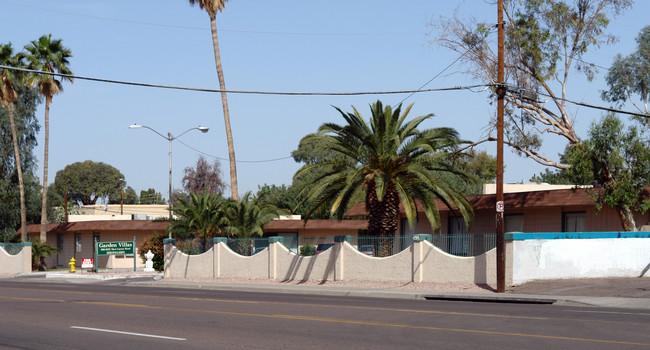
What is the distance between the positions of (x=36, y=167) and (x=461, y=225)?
42.5m

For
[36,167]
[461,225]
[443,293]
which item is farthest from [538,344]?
[36,167]

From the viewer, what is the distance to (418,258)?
29094mm

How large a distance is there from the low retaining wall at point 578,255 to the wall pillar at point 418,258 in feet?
12.0

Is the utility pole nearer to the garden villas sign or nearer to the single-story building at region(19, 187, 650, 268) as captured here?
the single-story building at region(19, 187, 650, 268)

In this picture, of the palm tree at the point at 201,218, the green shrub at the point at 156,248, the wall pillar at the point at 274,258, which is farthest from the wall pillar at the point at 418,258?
the green shrub at the point at 156,248

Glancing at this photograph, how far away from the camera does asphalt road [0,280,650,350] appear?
12.5 metres

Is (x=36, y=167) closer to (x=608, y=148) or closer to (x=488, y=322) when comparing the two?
(x=608, y=148)

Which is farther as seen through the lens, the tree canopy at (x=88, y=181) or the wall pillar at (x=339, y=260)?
the tree canopy at (x=88, y=181)

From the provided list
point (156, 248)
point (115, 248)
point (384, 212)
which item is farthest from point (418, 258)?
point (115, 248)

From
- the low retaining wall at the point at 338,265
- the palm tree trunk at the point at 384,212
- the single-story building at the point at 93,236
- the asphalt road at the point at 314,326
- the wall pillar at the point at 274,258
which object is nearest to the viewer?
the asphalt road at the point at 314,326

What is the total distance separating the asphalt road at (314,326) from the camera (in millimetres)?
12531

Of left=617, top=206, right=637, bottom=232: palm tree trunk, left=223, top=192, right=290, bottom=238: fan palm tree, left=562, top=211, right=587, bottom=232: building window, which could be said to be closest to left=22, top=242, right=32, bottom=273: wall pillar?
left=223, top=192, right=290, bottom=238: fan palm tree

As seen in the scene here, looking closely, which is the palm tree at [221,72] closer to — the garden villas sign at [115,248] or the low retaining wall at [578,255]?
the garden villas sign at [115,248]

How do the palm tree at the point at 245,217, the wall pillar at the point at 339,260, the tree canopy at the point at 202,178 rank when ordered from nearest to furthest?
the wall pillar at the point at 339,260
the palm tree at the point at 245,217
the tree canopy at the point at 202,178
